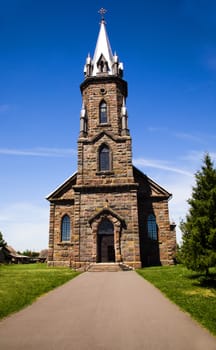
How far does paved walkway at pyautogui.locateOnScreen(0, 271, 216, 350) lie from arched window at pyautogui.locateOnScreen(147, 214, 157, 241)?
15.6 meters

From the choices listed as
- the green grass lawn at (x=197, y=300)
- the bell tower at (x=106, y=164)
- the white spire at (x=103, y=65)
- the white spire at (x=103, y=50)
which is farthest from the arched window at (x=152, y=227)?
the white spire at (x=103, y=50)

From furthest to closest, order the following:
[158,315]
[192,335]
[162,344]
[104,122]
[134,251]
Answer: [104,122]
[134,251]
[158,315]
[192,335]
[162,344]

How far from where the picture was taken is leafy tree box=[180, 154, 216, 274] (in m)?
10.9

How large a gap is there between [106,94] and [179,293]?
22.2 meters

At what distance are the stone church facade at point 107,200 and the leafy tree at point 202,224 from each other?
9.58 metres

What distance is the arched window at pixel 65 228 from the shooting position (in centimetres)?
2441

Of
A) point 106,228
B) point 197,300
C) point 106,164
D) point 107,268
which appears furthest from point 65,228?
point 197,300

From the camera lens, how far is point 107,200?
73.3ft

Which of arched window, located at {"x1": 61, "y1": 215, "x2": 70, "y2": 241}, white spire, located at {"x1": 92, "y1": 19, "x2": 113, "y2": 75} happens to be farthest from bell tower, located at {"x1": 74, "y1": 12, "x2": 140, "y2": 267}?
arched window, located at {"x1": 61, "y1": 215, "x2": 70, "y2": 241}

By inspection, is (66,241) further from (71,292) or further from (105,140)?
(71,292)

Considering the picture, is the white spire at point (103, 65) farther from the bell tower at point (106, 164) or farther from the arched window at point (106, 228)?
the arched window at point (106, 228)

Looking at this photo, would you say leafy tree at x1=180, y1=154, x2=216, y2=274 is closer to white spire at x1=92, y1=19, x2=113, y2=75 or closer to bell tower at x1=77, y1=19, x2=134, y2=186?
bell tower at x1=77, y1=19, x2=134, y2=186

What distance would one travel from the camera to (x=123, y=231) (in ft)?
70.1

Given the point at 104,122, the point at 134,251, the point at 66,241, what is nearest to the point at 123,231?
the point at 134,251
